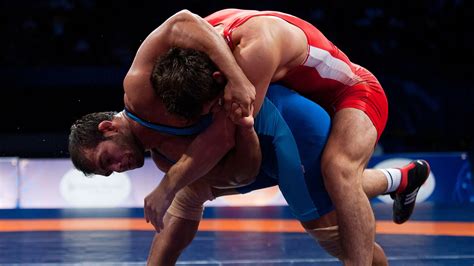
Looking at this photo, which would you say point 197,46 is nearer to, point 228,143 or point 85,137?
point 228,143

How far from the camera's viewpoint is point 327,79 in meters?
3.55

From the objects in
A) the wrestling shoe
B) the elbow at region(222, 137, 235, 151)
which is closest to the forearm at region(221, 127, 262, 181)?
the elbow at region(222, 137, 235, 151)

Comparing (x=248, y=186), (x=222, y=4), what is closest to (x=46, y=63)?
(x=222, y=4)

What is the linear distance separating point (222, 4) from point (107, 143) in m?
7.75

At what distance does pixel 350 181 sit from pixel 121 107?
6.88 metres

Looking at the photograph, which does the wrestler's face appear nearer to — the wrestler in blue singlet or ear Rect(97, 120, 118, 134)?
ear Rect(97, 120, 118, 134)

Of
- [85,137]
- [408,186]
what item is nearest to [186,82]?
[85,137]

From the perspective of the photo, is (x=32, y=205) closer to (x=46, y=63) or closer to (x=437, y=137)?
(x=46, y=63)

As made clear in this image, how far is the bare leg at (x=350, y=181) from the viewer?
3359mm

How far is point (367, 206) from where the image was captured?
3.42 metres

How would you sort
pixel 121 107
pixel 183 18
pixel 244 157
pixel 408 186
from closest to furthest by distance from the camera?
pixel 183 18, pixel 244 157, pixel 408 186, pixel 121 107

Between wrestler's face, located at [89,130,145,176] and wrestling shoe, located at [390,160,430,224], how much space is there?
1.51 meters

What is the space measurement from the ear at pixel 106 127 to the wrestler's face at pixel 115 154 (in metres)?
0.03

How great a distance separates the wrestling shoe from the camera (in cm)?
428
